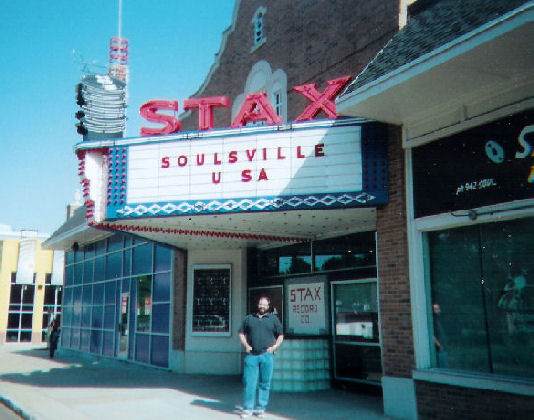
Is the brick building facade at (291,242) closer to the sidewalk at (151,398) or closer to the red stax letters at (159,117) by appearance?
the red stax letters at (159,117)

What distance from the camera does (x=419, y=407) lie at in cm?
796

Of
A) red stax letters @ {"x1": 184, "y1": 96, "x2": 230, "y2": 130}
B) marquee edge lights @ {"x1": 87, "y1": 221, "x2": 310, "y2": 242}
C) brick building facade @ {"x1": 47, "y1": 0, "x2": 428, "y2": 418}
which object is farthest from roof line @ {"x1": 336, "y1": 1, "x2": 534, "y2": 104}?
marquee edge lights @ {"x1": 87, "y1": 221, "x2": 310, "y2": 242}

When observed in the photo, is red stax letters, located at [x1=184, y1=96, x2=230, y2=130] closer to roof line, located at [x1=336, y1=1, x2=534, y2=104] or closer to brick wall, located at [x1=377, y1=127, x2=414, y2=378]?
roof line, located at [x1=336, y1=1, x2=534, y2=104]

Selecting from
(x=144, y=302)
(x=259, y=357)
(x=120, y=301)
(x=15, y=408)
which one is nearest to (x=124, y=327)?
(x=120, y=301)

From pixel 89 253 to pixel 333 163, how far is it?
17.0 metres

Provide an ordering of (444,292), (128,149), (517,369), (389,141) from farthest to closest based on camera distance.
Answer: (128,149), (389,141), (444,292), (517,369)

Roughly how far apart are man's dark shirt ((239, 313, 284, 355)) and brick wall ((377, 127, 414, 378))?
1.79m

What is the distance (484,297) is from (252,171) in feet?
14.2

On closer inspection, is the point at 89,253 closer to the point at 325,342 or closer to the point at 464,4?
the point at 325,342

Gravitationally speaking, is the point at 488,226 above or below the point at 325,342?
above

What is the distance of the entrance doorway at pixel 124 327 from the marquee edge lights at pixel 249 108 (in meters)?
9.61

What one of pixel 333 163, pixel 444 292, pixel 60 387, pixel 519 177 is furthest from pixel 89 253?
pixel 519 177

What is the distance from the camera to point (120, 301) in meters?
19.1

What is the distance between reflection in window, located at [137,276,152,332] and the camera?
672 inches
